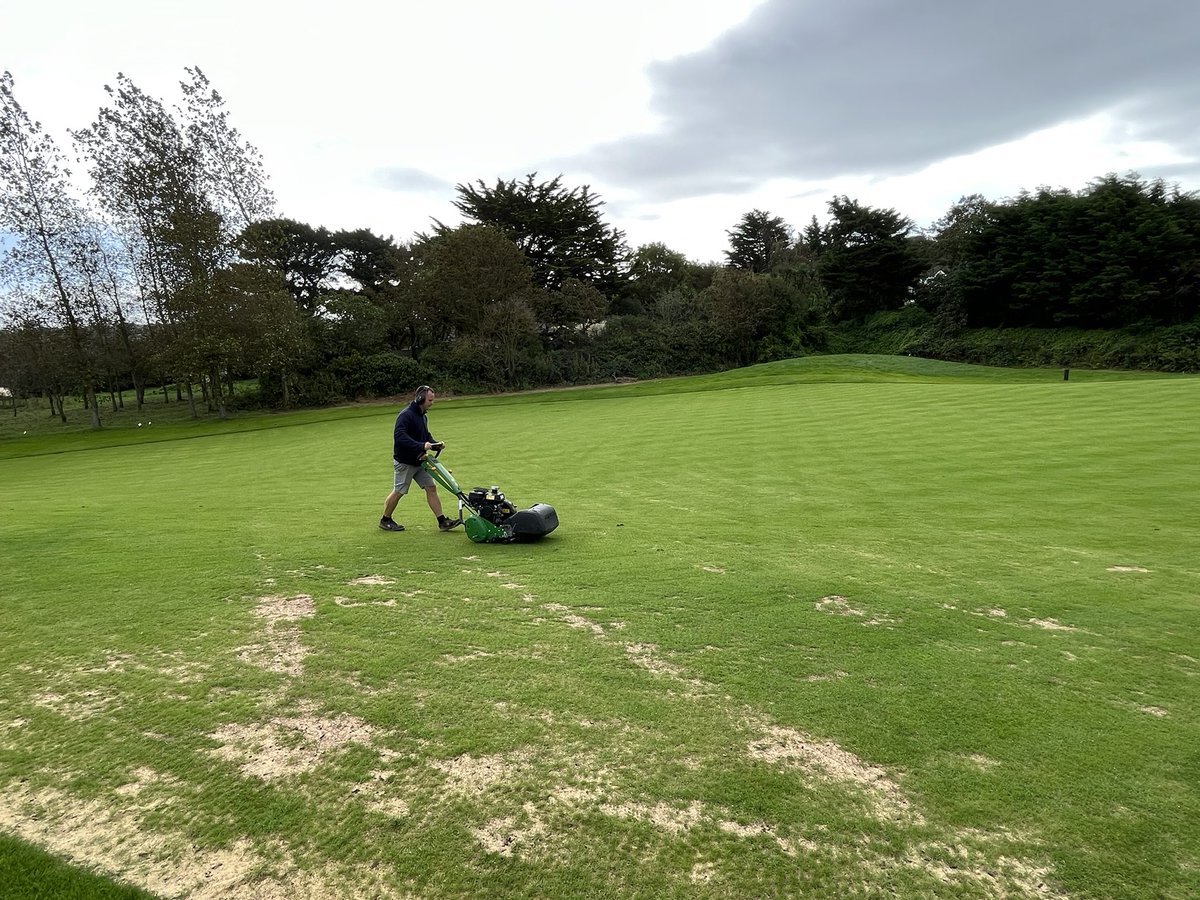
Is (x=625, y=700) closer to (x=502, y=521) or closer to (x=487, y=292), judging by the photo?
(x=502, y=521)

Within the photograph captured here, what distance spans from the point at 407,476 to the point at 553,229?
1787 inches

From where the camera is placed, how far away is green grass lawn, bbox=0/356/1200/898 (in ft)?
8.79

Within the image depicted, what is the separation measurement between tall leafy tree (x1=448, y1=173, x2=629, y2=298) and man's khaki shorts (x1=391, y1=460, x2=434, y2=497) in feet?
139

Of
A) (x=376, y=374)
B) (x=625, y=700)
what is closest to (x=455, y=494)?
(x=625, y=700)

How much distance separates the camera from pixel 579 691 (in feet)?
13.1

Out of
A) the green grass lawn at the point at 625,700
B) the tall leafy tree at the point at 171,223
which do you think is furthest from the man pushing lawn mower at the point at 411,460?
the tall leafy tree at the point at 171,223

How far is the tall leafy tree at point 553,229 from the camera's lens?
49906 mm

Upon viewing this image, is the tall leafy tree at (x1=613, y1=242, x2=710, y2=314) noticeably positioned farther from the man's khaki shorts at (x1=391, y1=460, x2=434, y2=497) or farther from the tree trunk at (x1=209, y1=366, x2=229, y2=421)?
the man's khaki shorts at (x1=391, y1=460, x2=434, y2=497)

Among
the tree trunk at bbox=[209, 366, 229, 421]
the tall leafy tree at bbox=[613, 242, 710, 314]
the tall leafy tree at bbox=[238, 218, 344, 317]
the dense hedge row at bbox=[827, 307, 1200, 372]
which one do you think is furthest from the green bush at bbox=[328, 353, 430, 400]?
the dense hedge row at bbox=[827, 307, 1200, 372]

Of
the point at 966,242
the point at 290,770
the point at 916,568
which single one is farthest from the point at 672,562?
the point at 966,242

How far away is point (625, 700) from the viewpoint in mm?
3916

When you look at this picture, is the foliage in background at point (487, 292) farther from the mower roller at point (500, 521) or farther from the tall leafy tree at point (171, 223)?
the mower roller at point (500, 521)

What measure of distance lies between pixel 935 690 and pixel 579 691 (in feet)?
7.45

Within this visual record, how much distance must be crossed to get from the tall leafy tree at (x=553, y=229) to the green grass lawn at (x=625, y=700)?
4315 cm
